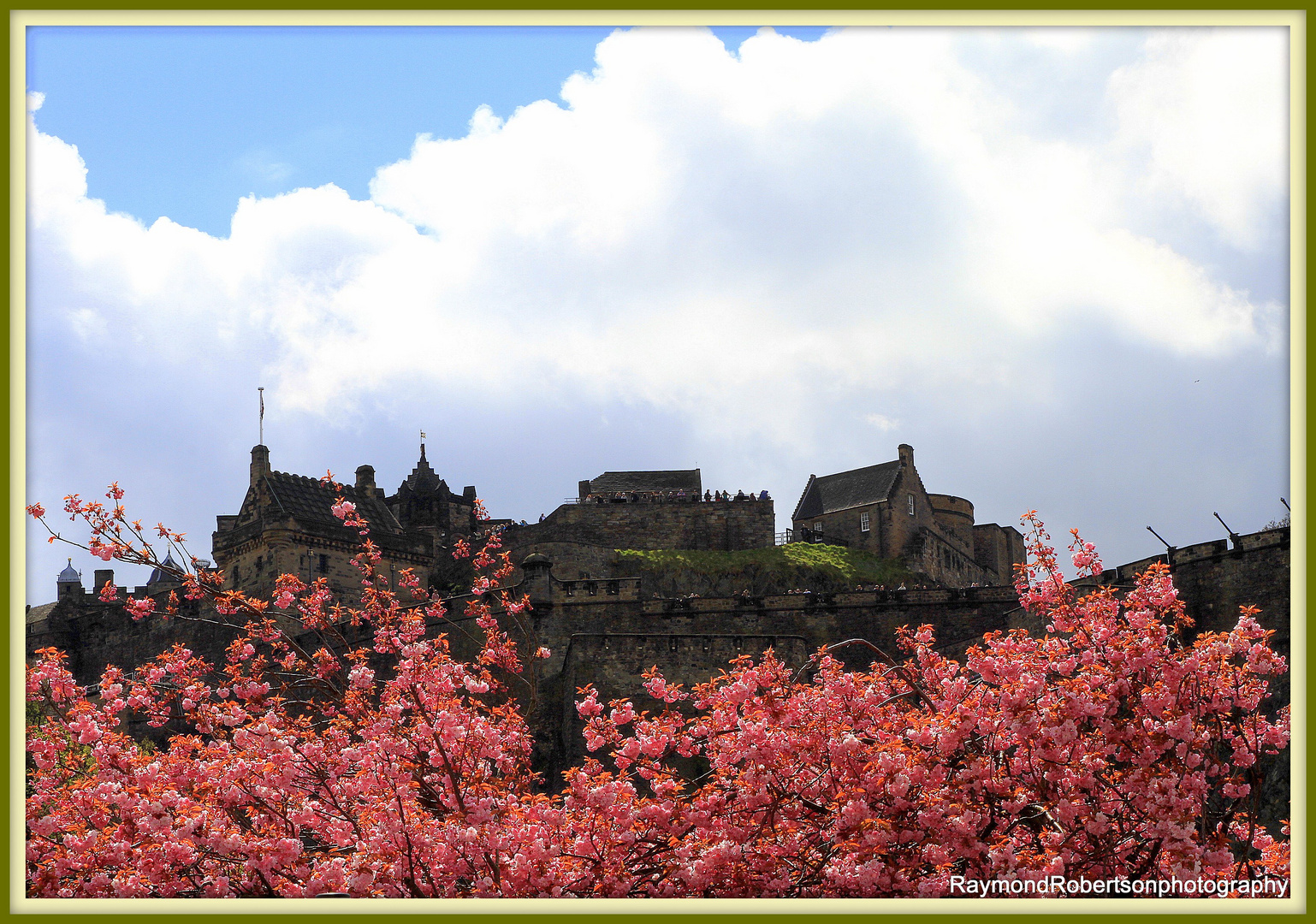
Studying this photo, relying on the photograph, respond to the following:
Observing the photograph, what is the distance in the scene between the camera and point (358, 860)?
11.5 m

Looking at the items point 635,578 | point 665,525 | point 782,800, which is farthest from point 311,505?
point 782,800

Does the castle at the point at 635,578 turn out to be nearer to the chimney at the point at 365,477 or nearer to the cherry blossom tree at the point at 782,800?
the chimney at the point at 365,477

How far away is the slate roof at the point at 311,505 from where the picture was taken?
45000 millimetres

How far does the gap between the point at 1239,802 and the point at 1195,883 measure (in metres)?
2.14

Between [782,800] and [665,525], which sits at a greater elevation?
[665,525]

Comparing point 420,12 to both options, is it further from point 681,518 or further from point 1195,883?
point 681,518

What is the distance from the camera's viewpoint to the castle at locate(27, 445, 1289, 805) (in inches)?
1260

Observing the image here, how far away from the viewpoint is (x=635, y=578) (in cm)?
3919

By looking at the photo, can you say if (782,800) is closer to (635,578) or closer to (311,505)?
(635,578)

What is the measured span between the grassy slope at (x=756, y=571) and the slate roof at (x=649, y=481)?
7832 mm

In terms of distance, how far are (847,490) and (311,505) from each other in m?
24.5

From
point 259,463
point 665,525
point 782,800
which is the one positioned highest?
point 259,463

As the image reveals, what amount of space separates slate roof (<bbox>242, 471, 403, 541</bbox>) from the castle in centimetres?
Answer: 8

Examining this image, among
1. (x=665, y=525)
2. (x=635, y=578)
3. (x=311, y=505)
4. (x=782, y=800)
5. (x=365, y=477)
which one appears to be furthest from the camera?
(x=365, y=477)
